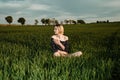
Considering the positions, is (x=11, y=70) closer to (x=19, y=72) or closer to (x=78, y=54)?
(x=19, y=72)

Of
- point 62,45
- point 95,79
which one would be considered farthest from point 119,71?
point 62,45

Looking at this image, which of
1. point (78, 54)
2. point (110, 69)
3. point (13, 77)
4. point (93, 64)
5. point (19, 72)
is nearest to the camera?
point (13, 77)

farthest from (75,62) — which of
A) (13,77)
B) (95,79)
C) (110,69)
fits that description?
(13,77)

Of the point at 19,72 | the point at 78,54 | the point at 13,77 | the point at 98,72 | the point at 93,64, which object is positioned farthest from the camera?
the point at 78,54

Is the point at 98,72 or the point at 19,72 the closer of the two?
the point at 19,72

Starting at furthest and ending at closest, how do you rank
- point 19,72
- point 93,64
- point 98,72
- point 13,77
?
point 93,64
point 98,72
point 19,72
point 13,77

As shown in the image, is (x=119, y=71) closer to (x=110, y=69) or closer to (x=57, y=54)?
(x=110, y=69)

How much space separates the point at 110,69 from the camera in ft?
23.7

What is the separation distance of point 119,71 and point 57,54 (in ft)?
8.93

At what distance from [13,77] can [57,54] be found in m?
3.86

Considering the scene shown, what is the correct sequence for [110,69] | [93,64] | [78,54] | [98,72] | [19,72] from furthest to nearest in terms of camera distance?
1. [78,54]
2. [93,64]
3. [110,69]
4. [98,72]
5. [19,72]

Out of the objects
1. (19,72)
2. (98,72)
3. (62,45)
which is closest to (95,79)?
(98,72)

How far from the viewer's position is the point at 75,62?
7844 millimetres

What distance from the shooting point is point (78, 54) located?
31.4ft
